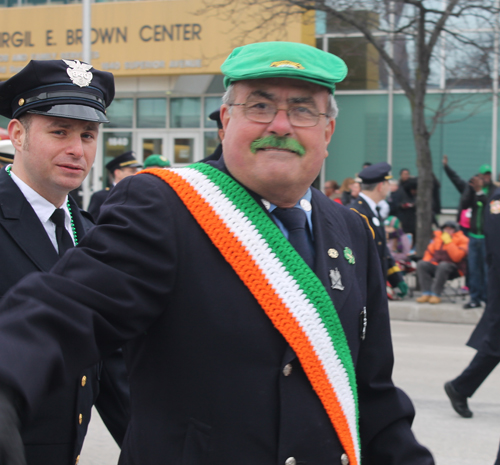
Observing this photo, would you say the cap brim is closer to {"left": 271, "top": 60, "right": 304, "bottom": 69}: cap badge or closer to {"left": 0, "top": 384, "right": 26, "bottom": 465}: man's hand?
{"left": 271, "top": 60, "right": 304, "bottom": 69}: cap badge

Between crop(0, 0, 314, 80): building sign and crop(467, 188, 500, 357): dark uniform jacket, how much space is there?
455 inches

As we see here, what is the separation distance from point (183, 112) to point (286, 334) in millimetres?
17034

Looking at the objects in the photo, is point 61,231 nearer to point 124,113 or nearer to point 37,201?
point 37,201

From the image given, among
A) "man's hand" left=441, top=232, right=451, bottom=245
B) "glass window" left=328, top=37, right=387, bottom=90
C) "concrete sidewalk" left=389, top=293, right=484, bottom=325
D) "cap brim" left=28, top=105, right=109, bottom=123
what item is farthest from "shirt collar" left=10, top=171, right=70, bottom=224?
"glass window" left=328, top=37, right=387, bottom=90

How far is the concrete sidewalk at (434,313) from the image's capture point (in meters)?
9.66

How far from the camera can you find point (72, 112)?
2584mm

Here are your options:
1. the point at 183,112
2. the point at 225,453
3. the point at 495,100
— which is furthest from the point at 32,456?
the point at 183,112

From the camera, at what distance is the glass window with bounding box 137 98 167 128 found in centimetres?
1847

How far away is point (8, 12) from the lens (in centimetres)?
1853

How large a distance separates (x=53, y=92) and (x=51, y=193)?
0.38 meters

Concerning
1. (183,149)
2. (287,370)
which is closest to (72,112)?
(287,370)

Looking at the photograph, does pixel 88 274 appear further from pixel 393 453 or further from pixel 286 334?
pixel 393 453

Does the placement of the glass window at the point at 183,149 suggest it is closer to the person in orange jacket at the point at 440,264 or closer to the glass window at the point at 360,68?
the glass window at the point at 360,68

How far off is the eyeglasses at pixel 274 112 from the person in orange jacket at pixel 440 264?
8.84 metres
